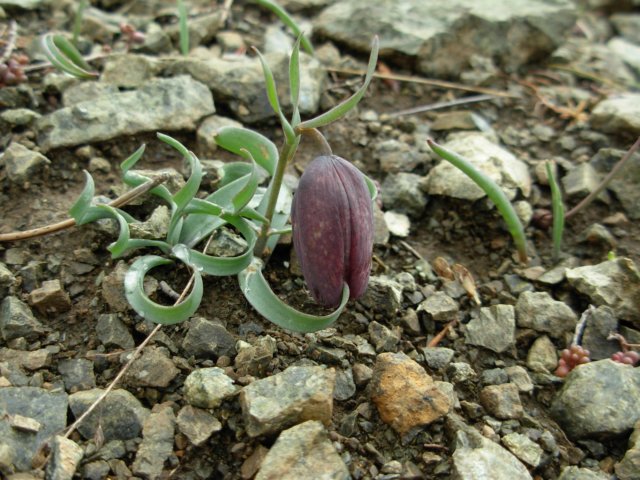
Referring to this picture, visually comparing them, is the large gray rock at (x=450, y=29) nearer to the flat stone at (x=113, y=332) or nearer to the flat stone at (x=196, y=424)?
the flat stone at (x=113, y=332)

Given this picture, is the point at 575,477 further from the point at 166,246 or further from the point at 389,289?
the point at 166,246

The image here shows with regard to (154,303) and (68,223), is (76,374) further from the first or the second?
(68,223)

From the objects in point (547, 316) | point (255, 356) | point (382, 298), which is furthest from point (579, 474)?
point (255, 356)

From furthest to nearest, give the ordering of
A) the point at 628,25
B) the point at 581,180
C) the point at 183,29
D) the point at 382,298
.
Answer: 1. the point at 628,25
2. the point at 183,29
3. the point at 581,180
4. the point at 382,298

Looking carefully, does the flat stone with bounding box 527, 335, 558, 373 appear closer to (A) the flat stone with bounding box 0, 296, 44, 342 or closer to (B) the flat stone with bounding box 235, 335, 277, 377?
(B) the flat stone with bounding box 235, 335, 277, 377

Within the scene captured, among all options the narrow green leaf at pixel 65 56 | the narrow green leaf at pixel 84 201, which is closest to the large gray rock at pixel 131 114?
the narrow green leaf at pixel 65 56
